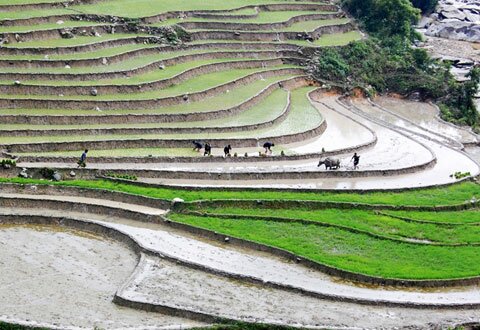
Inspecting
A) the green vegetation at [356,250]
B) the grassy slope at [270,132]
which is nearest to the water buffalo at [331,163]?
the grassy slope at [270,132]

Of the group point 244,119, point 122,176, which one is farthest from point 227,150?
point 244,119

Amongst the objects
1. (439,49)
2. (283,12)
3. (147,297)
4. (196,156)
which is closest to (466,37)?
(439,49)

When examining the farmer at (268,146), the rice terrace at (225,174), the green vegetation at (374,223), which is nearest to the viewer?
the rice terrace at (225,174)

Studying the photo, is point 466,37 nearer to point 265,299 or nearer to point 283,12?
point 283,12

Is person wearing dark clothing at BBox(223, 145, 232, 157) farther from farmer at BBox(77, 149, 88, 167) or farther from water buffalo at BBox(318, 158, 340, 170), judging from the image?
farmer at BBox(77, 149, 88, 167)

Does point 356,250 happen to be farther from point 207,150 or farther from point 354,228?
point 207,150

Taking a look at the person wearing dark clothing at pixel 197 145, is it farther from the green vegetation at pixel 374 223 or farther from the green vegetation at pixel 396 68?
the green vegetation at pixel 396 68

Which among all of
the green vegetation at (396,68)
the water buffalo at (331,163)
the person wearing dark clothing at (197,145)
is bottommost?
the green vegetation at (396,68)

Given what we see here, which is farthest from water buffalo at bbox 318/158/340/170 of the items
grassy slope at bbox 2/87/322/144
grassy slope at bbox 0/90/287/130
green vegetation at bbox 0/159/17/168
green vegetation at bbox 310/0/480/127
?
green vegetation at bbox 310/0/480/127
